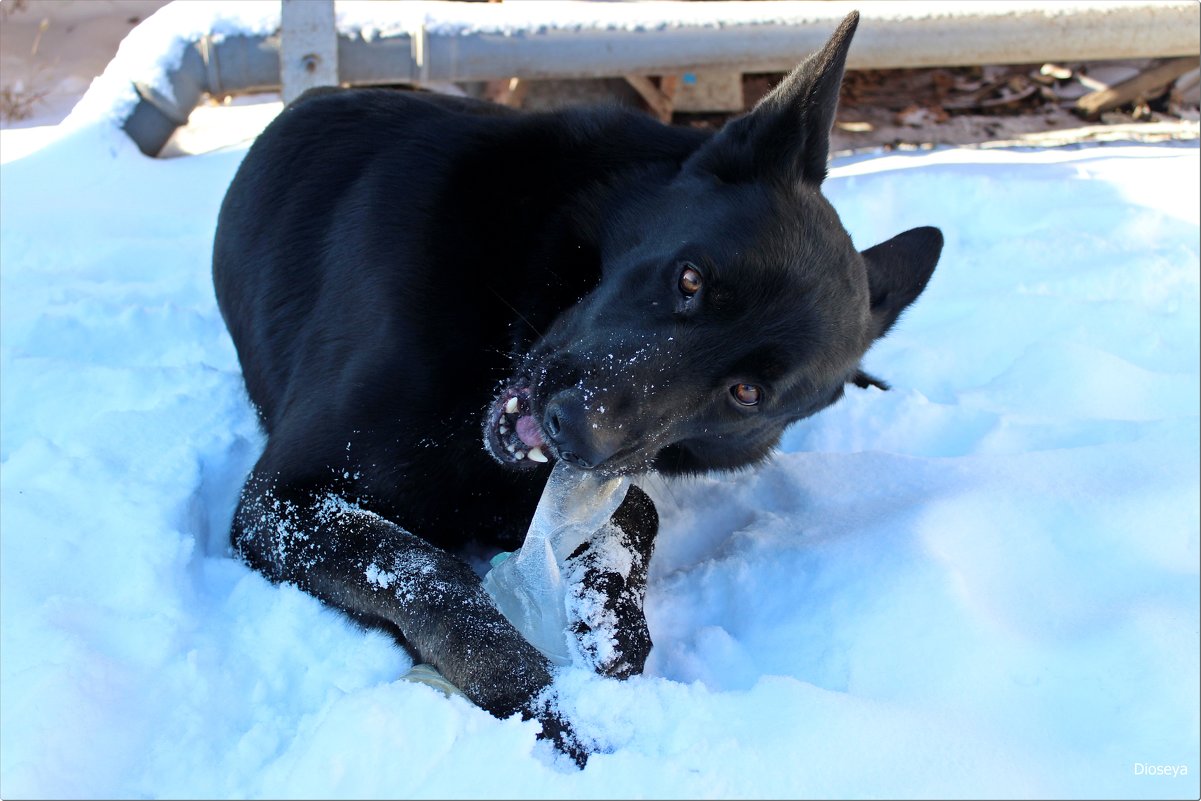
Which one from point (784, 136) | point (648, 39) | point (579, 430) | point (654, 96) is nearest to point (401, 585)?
point (579, 430)

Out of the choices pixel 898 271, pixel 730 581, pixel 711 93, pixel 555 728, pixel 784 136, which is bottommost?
pixel 711 93

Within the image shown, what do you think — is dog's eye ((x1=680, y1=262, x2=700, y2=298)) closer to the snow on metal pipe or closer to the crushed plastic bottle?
the crushed plastic bottle

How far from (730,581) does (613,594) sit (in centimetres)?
35

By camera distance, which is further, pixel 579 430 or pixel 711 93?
pixel 711 93

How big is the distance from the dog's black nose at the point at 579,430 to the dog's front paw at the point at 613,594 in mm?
364

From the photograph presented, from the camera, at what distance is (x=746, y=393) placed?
7.30ft

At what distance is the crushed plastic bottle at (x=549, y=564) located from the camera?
2176 millimetres

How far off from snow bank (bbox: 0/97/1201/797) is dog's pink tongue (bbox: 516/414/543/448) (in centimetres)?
49

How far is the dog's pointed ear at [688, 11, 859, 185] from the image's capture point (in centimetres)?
221

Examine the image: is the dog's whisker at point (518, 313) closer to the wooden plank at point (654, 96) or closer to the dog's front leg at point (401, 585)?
the dog's front leg at point (401, 585)

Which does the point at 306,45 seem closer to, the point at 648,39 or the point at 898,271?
the point at 648,39

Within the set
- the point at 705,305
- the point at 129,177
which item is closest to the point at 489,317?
the point at 705,305

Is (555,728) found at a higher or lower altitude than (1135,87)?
higher

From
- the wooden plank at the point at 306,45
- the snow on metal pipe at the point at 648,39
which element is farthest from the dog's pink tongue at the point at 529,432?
the snow on metal pipe at the point at 648,39
